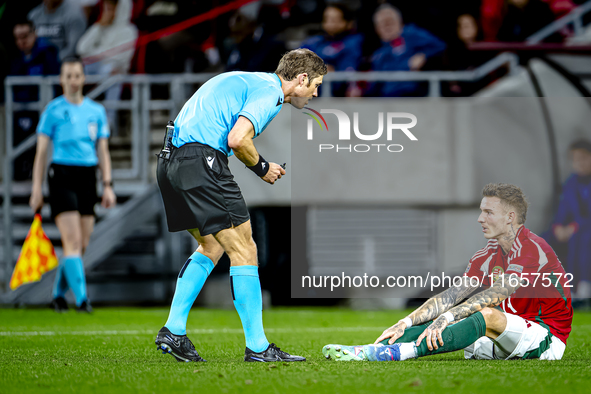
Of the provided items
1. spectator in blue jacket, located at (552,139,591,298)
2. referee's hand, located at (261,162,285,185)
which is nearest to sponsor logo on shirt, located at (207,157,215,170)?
referee's hand, located at (261,162,285,185)

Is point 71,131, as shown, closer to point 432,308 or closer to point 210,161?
point 210,161

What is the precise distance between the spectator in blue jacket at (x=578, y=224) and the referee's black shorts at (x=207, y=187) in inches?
220

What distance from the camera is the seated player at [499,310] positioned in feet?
14.1

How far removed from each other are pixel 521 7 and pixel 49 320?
7108mm

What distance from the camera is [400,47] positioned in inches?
392

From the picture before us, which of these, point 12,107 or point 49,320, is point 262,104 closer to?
point 49,320

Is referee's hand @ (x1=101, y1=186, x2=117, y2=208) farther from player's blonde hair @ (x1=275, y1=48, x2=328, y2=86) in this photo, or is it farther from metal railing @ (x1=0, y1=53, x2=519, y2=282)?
player's blonde hair @ (x1=275, y1=48, x2=328, y2=86)

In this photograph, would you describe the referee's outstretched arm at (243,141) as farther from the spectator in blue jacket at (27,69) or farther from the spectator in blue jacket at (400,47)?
the spectator in blue jacket at (27,69)

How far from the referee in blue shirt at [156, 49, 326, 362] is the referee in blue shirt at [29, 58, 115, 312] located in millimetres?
3700

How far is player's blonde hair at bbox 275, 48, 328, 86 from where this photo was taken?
180 inches

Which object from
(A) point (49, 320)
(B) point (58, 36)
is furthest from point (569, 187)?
(B) point (58, 36)

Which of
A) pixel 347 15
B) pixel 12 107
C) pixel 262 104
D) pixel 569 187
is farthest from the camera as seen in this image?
pixel 347 15

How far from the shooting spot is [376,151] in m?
9.29

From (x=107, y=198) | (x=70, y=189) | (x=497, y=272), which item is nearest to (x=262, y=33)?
(x=107, y=198)
